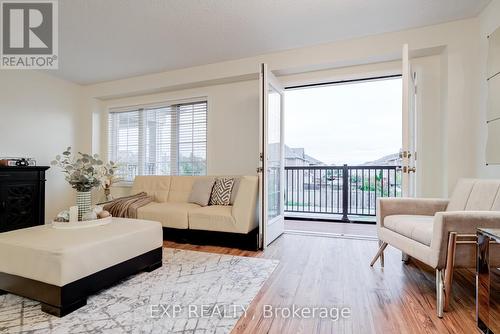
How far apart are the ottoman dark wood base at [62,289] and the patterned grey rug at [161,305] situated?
0.05 meters

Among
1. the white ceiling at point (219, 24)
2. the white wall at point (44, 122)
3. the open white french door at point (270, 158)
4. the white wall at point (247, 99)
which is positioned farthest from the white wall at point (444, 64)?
the white wall at point (44, 122)

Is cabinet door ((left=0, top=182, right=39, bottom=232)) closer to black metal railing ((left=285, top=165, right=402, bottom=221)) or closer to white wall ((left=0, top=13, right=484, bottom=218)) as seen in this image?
white wall ((left=0, top=13, right=484, bottom=218))

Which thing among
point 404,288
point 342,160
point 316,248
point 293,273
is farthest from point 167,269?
point 342,160

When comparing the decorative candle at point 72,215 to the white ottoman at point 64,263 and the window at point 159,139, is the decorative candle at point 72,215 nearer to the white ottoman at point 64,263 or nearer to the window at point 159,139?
the white ottoman at point 64,263

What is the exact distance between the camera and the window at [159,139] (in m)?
4.10

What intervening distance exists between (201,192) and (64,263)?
78.0 inches

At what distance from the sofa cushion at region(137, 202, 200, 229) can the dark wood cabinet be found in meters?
1.58

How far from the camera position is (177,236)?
310cm

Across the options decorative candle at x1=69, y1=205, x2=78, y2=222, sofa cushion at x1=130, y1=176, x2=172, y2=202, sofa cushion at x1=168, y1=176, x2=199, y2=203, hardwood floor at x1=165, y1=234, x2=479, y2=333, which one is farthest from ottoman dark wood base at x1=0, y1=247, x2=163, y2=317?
sofa cushion at x1=130, y1=176, x2=172, y2=202

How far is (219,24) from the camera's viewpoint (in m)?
2.70

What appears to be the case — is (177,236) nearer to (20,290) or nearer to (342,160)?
(20,290)

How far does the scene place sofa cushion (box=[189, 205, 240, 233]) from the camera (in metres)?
2.81

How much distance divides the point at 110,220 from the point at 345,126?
4.05 meters

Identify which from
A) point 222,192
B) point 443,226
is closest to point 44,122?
point 222,192
